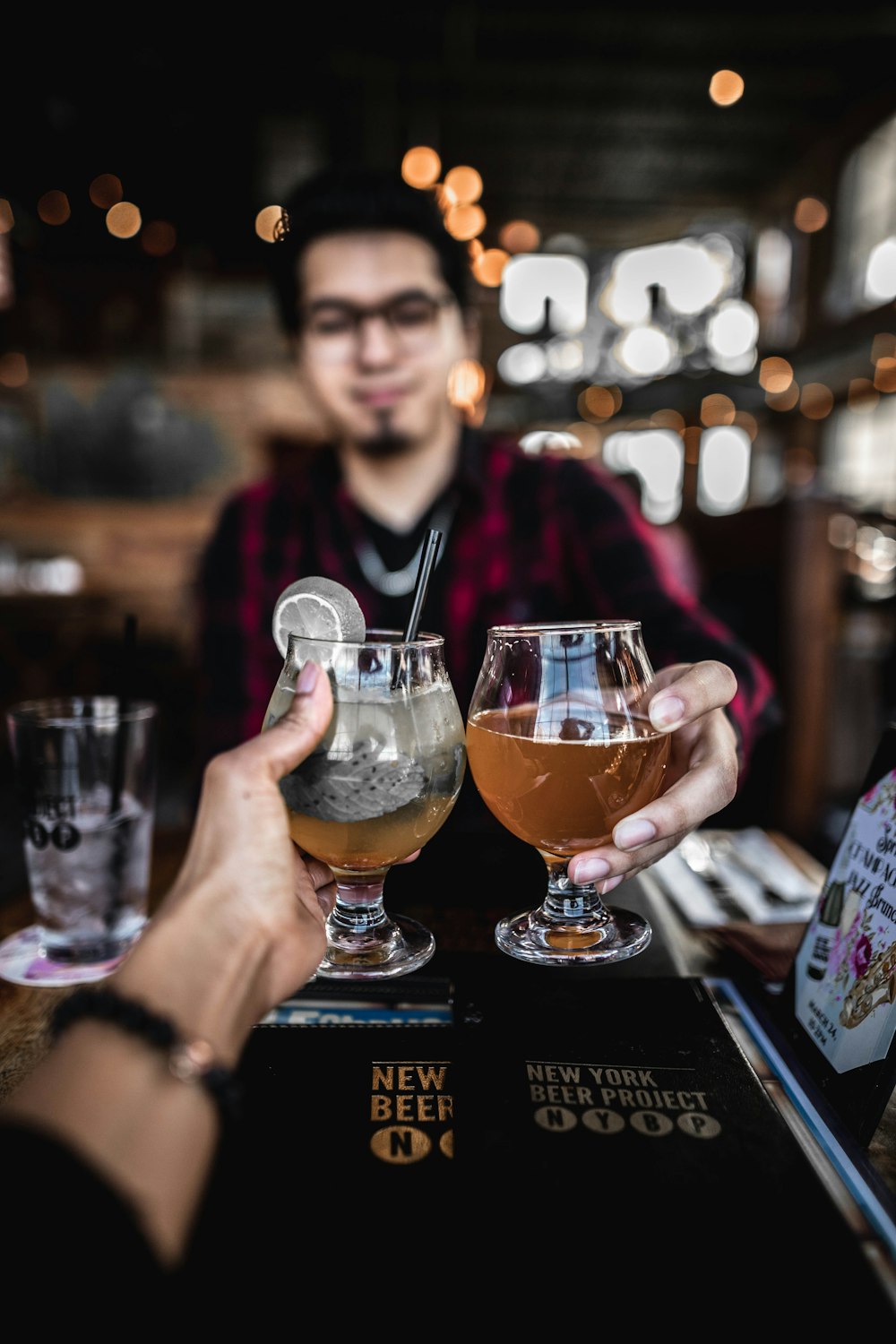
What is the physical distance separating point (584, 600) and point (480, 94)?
6.84 m

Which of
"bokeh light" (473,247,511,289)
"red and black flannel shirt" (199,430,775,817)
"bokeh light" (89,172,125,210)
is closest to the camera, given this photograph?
"red and black flannel shirt" (199,430,775,817)

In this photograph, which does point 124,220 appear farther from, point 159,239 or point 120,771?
point 120,771

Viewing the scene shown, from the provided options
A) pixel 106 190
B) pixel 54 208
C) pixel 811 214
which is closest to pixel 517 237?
pixel 811 214

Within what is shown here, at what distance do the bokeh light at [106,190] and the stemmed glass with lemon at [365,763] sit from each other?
788 centimetres

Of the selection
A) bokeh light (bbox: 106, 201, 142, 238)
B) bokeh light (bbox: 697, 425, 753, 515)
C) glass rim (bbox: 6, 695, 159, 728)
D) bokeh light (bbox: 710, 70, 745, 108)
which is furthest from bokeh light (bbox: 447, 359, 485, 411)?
bokeh light (bbox: 697, 425, 753, 515)

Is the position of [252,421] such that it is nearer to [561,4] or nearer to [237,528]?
[561,4]

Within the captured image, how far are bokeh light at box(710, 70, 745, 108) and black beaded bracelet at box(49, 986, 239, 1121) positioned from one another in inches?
310

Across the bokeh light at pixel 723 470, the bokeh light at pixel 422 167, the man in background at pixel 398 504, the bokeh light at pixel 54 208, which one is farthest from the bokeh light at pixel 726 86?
the man in background at pixel 398 504

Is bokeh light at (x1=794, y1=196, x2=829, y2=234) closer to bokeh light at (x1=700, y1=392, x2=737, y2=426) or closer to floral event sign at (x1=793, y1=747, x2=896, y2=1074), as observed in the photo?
bokeh light at (x1=700, y1=392, x2=737, y2=426)

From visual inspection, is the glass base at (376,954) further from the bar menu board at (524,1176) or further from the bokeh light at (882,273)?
the bokeh light at (882,273)

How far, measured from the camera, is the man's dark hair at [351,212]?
1.86 m

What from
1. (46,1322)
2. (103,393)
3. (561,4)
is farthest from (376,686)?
(103,393)

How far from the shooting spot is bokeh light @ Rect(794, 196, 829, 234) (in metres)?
8.72

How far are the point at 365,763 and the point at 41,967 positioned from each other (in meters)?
0.43
